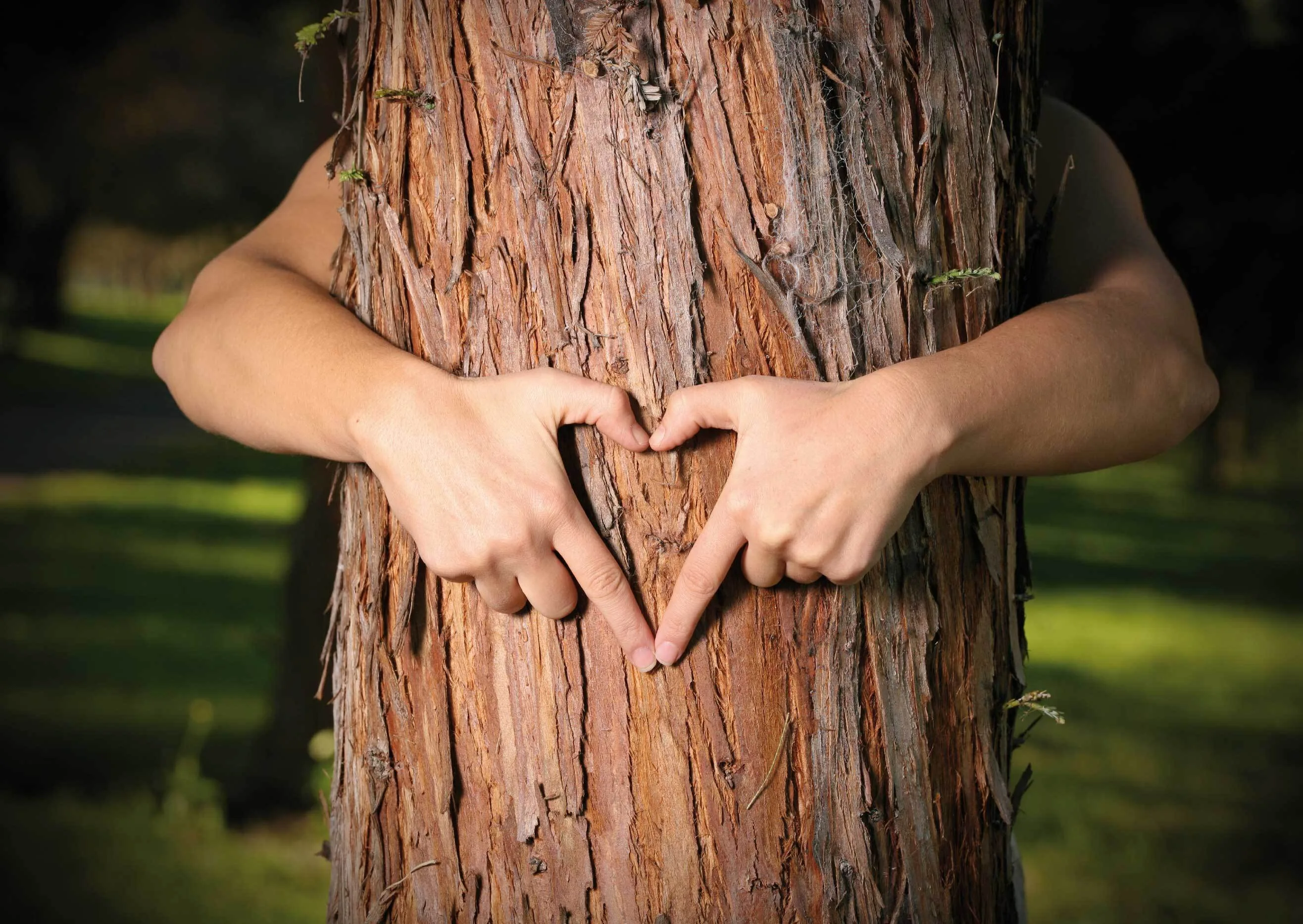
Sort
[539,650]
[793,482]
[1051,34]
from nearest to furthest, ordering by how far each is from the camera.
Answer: [793,482] → [539,650] → [1051,34]

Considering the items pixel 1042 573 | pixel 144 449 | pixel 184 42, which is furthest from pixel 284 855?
pixel 144 449

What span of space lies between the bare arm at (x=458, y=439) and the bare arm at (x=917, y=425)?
12cm

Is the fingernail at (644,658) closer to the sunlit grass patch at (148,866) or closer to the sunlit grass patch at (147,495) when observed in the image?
the sunlit grass patch at (148,866)

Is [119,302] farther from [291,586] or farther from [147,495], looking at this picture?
[291,586]

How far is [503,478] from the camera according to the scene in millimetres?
1350

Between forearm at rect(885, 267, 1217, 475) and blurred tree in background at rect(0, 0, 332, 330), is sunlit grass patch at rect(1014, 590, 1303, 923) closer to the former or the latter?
forearm at rect(885, 267, 1217, 475)

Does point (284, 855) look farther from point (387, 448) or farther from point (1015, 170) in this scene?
point (1015, 170)

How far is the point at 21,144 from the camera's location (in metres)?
8.48

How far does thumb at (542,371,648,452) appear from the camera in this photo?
137 cm

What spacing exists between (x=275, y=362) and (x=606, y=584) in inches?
24.2

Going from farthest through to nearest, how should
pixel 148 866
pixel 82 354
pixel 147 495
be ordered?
pixel 82 354 → pixel 147 495 → pixel 148 866

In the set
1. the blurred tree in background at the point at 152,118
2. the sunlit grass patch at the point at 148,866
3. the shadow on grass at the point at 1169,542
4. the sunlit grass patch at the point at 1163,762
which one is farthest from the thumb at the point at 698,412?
the shadow on grass at the point at 1169,542

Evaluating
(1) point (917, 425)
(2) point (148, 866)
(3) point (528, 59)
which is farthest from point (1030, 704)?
(2) point (148, 866)

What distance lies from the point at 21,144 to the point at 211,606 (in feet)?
14.1
